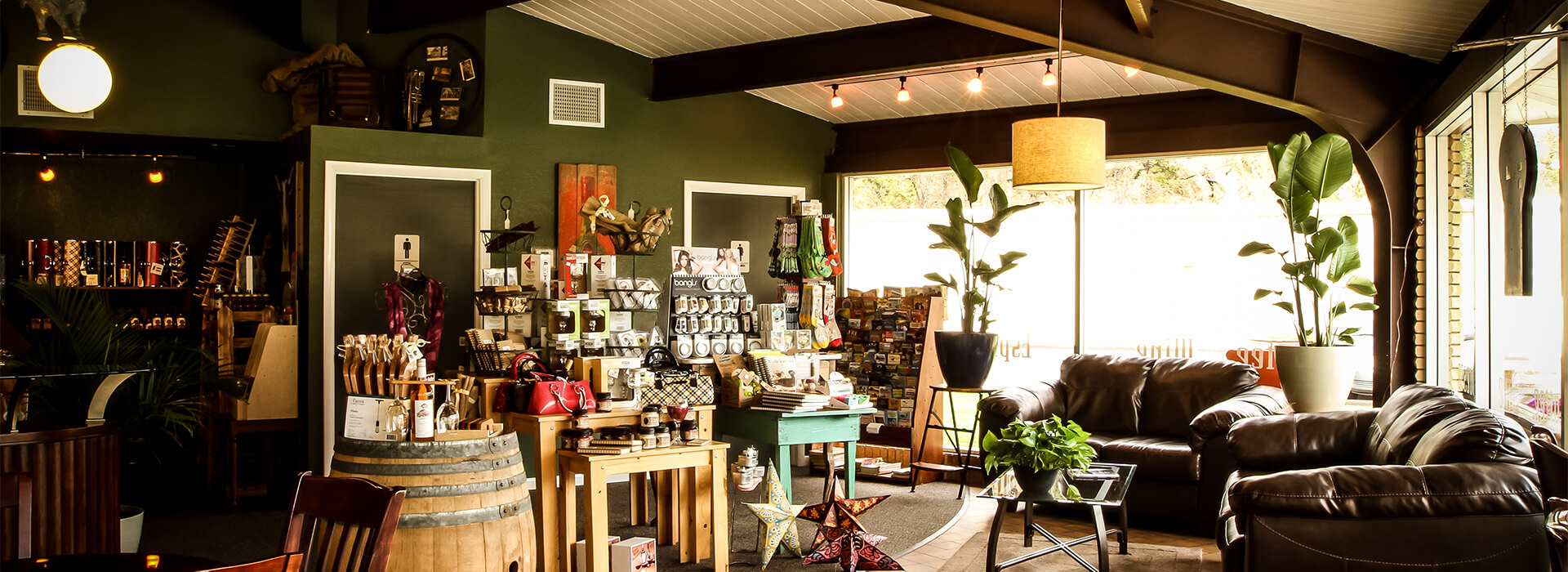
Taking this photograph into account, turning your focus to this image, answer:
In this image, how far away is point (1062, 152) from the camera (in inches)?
174

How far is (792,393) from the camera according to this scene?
17.4 ft

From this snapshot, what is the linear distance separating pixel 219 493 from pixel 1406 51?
23.9 feet

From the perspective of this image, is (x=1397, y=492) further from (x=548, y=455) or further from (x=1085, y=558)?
(x=548, y=455)

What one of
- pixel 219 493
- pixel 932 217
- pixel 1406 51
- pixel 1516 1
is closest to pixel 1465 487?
pixel 1516 1

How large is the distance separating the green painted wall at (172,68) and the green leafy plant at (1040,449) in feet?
17.5

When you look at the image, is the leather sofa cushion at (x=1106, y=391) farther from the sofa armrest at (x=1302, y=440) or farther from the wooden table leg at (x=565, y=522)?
the wooden table leg at (x=565, y=522)

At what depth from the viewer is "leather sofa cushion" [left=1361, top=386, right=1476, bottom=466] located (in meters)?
3.97

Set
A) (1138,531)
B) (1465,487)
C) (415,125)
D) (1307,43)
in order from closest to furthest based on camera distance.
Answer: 1. (1465,487)
2. (1307,43)
3. (1138,531)
4. (415,125)

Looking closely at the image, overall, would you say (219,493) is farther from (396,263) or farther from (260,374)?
(396,263)

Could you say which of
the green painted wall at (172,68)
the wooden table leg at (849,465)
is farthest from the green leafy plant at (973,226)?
the green painted wall at (172,68)

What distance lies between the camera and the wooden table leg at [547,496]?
4.65 m

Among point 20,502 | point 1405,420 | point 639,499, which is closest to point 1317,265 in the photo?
point 1405,420

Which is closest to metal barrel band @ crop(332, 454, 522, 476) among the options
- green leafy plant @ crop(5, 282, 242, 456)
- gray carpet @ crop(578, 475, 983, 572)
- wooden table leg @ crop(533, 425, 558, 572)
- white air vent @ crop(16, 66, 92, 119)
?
wooden table leg @ crop(533, 425, 558, 572)

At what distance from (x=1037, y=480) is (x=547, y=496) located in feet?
6.74
